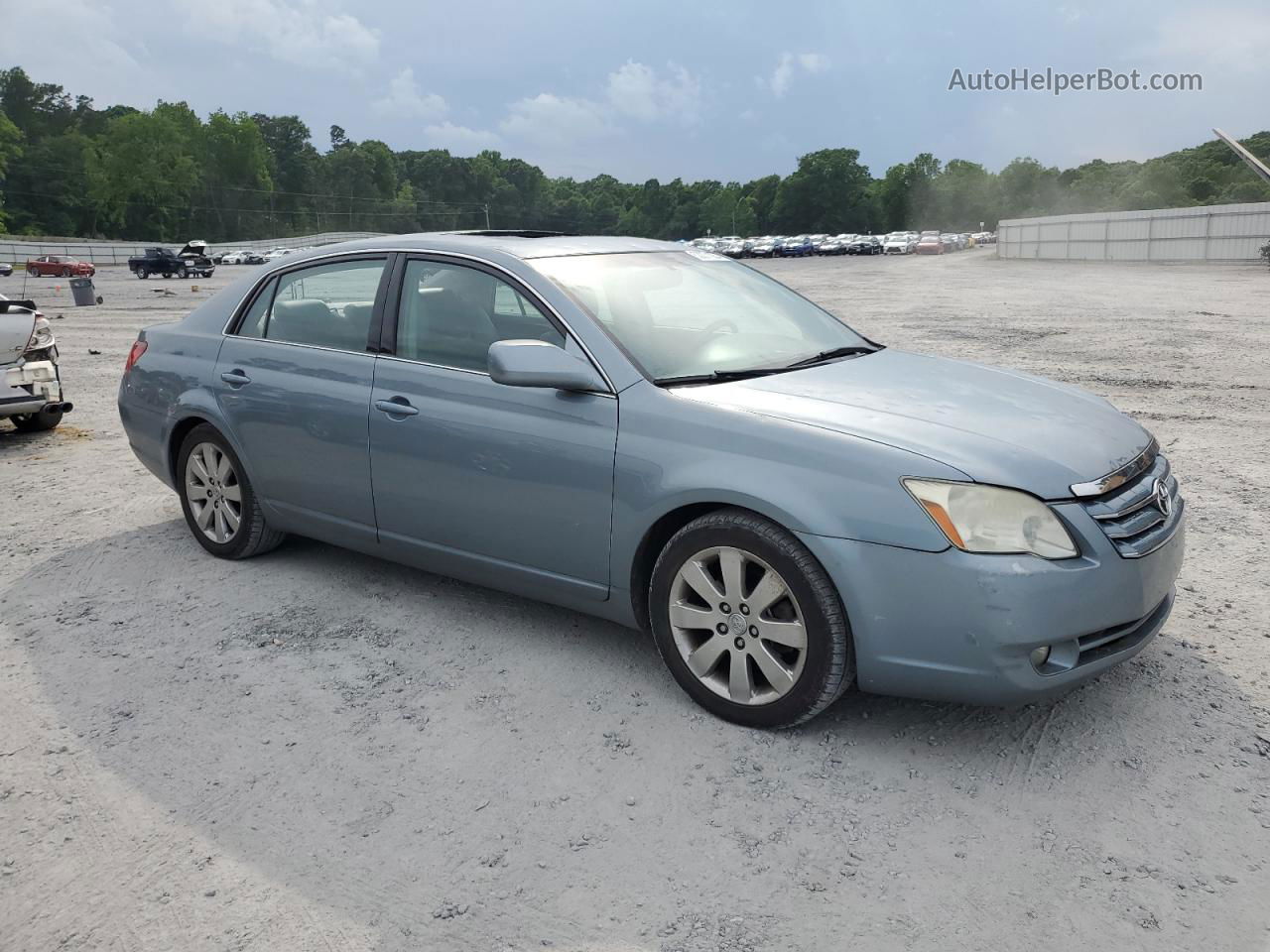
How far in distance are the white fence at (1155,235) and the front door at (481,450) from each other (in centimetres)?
4079

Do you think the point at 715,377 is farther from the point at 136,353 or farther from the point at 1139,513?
the point at 136,353

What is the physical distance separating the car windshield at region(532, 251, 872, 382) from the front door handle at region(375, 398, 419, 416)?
779 mm

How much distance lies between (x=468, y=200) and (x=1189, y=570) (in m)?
178

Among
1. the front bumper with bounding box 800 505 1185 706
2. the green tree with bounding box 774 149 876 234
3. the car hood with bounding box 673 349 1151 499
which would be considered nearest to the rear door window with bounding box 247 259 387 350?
the car hood with bounding box 673 349 1151 499

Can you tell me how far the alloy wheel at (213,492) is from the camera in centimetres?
554

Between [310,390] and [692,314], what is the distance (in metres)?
1.77

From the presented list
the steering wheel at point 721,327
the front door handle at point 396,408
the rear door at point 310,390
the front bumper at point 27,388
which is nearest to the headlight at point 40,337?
the front bumper at point 27,388

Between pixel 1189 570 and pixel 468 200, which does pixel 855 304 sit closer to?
pixel 1189 570

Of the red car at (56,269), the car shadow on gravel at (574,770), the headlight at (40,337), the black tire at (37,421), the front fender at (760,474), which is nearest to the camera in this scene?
the car shadow on gravel at (574,770)

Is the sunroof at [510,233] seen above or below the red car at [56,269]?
above

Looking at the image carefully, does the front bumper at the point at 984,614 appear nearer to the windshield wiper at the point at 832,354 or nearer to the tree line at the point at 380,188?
the windshield wiper at the point at 832,354

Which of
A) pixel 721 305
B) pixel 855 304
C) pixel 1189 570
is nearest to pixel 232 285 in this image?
pixel 721 305

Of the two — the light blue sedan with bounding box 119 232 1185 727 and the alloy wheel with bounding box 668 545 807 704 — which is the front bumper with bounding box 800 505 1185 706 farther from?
the alloy wheel with bounding box 668 545 807 704

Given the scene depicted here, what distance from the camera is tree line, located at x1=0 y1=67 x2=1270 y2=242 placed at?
119 metres
